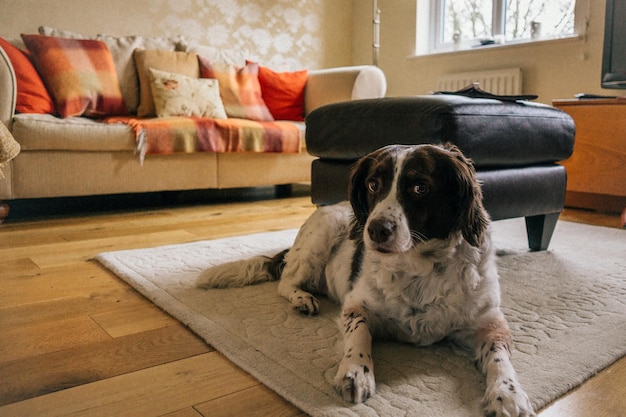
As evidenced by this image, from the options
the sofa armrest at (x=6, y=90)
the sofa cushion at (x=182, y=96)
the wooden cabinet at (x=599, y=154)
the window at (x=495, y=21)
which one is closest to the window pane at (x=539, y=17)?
the window at (x=495, y=21)

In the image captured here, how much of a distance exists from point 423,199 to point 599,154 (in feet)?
9.43

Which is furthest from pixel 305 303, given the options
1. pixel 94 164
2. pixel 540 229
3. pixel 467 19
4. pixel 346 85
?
pixel 467 19

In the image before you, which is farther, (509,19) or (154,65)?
(509,19)

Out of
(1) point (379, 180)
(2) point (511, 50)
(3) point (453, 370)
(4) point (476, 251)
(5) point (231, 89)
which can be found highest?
(2) point (511, 50)

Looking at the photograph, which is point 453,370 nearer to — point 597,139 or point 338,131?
point 338,131

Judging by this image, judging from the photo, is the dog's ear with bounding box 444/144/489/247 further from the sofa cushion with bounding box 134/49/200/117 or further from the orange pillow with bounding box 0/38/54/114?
the sofa cushion with bounding box 134/49/200/117

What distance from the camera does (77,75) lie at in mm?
3791

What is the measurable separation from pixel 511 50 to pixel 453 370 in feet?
14.4

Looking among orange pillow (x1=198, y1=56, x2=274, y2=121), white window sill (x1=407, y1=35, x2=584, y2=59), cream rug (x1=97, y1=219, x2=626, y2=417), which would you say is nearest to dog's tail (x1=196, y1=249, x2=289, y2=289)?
cream rug (x1=97, y1=219, x2=626, y2=417)

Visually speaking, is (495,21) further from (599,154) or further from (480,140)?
(480,140)

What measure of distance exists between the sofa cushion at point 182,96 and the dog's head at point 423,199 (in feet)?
9.65

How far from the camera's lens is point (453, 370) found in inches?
52.1

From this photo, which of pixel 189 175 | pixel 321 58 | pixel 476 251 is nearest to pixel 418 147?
pixel 476 251

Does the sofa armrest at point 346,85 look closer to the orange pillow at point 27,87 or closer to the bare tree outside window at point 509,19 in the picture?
the bare tree outside window at point 509,19
